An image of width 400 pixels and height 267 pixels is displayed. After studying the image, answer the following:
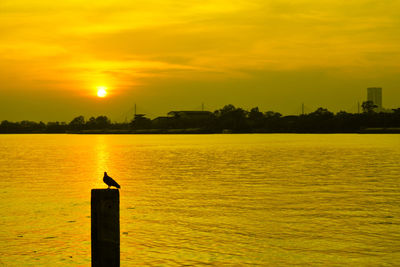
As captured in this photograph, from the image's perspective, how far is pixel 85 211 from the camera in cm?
2944

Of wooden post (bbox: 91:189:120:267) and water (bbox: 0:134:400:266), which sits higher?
wooden post (bbox: 91:189:120:267)

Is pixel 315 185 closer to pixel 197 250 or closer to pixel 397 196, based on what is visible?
pixel 397 196

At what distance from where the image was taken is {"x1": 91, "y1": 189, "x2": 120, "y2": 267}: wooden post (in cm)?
1308

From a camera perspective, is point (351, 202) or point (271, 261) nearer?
point (271, 261)

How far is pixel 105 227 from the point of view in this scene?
1338 cm

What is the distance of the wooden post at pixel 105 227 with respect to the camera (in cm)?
1308

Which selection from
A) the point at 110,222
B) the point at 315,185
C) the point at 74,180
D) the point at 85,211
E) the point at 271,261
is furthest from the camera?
the point at 74,180

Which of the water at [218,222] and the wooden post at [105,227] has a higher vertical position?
the wooden post at [105,227]

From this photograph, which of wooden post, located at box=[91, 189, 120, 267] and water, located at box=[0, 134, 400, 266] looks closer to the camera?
wooden post, located at box=[91, 189, 120, 267]

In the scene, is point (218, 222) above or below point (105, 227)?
below

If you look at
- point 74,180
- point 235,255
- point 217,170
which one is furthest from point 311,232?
point 217,170

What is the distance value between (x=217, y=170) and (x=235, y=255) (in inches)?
1464

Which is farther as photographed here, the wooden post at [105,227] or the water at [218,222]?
the water at [218,222]

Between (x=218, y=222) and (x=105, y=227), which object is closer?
(x=105, y=227)
